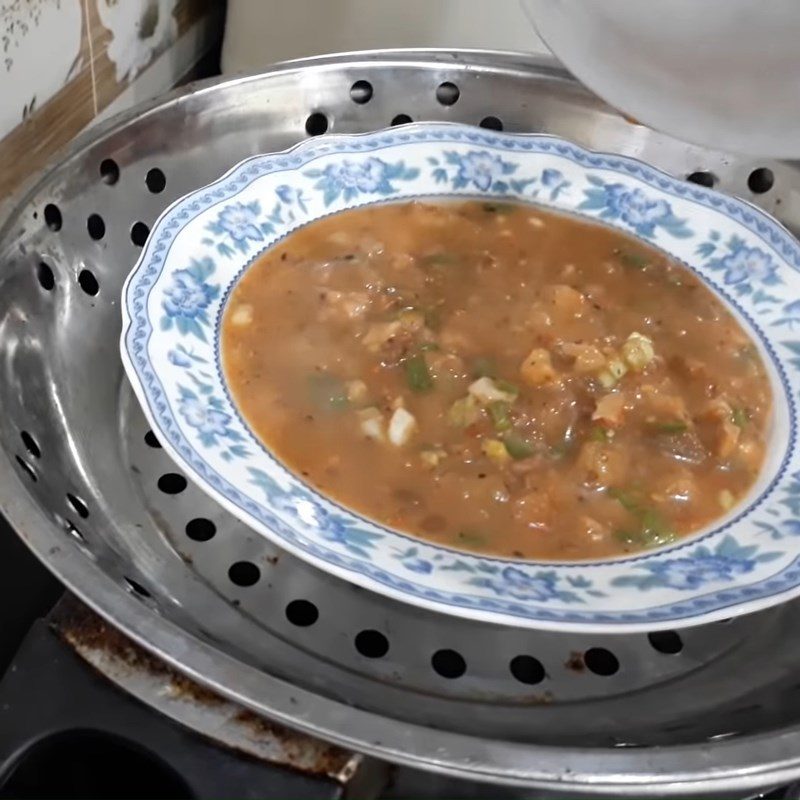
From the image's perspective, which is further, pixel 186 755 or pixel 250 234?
pixel 250 234

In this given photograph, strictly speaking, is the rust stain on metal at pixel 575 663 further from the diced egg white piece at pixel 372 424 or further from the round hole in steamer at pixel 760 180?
the round hole in steamer at pixel 760 180

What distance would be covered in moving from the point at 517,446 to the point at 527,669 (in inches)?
6.9

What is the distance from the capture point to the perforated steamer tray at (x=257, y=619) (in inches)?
22.3

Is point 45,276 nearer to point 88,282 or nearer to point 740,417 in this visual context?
point 88,282

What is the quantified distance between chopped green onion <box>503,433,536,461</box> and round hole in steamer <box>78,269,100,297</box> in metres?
0.40

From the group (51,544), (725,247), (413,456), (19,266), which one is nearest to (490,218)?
(725,247)

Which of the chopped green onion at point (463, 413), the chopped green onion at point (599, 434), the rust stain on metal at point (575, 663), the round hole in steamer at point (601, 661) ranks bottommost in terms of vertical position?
the rust stain on metal at point (575, 663)

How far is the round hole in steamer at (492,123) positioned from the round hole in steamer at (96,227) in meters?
0.44

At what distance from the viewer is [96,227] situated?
0.89 metres

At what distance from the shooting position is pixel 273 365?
80cm

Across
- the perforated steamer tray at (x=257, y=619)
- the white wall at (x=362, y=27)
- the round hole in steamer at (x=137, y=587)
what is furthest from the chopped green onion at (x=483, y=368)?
the white wall at (x=362, y=27)

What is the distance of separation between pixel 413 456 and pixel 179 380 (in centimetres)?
19

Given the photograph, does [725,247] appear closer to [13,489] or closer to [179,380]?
[179,380]

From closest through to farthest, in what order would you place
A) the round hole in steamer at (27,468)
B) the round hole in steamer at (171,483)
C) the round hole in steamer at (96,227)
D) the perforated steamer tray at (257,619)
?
the perforated steamer tray at (257,619), the round hole in steamer at (27,468), the round hole in steamer at (171,483), the round hole in steamer at (96,227)
